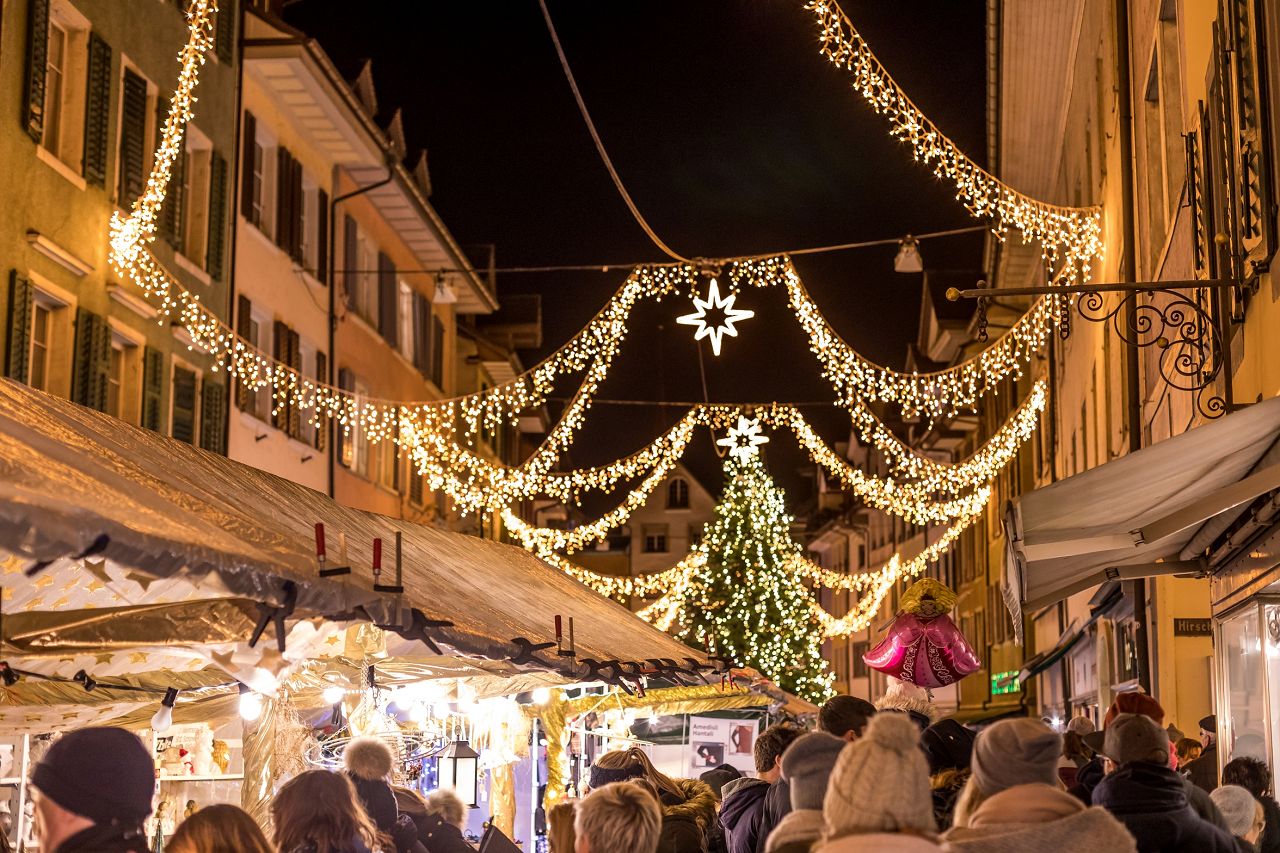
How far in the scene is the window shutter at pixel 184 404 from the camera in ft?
67.4

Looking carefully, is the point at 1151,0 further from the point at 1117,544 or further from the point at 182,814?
the point at 182,814

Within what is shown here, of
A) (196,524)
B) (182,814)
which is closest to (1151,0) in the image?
(182,814)

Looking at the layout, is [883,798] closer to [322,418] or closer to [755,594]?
[322,418]

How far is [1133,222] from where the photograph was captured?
52.4 feet

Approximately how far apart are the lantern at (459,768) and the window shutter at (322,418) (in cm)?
1423

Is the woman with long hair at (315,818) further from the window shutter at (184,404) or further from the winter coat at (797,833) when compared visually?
the window shutter at (184,404)

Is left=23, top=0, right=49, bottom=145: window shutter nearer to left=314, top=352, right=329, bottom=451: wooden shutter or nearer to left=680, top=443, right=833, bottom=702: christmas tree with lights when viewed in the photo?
left=314, top=352, right=329, bottom=451: wooden shutter

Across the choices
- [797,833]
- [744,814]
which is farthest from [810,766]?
[744,814]

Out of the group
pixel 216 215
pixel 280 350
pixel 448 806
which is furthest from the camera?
pixel 280 350

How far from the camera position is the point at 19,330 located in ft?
52.6

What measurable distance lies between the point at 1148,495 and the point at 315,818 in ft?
15.4

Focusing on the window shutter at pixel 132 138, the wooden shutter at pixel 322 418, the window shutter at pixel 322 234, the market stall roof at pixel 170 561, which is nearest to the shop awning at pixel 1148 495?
the market stall roof at pixel 170 561

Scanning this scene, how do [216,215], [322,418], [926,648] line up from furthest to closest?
1. [322,418]
2. [216,215]
3. [926,648]

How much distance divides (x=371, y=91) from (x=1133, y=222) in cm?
1626
